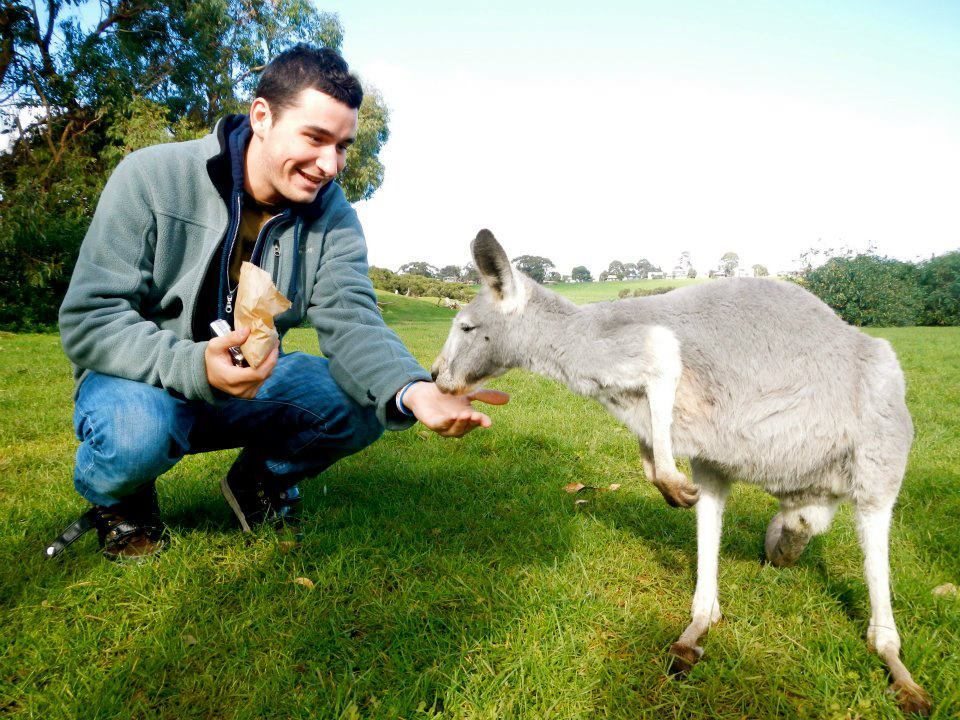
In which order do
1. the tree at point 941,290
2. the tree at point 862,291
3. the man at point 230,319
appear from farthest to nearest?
the tree at point 941,290 → the tree at point 862,291 → the man at point 230,319

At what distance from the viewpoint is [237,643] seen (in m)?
2.18

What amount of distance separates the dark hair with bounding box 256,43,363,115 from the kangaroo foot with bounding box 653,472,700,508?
6.48 feet

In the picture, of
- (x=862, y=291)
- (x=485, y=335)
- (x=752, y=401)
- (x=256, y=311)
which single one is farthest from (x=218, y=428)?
(x=862, y=291)

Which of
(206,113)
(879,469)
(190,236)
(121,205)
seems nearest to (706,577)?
(879,469)

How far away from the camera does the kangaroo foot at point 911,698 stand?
6.48 ft

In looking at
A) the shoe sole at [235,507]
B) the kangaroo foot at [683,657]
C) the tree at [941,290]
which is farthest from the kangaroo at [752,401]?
the tree at [941,290]

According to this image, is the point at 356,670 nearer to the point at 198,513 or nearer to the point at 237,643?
the point at 237,643

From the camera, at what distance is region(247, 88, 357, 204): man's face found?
7.93ft

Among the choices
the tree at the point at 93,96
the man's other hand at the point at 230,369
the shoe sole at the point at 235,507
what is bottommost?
the shoe sole at the point at 235,507

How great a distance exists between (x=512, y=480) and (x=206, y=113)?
62.9ft

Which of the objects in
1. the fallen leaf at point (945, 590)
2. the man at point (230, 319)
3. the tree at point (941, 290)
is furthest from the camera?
the tree at point (941, 290)

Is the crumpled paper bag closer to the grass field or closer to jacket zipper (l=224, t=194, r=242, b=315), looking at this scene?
jacket zipper (l=224, t=194, r=242, b=315)

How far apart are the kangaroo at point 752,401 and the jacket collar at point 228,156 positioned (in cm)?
107

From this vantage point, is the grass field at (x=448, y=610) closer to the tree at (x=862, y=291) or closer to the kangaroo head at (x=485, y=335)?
the kangaroo head at (x=485, y=335)
